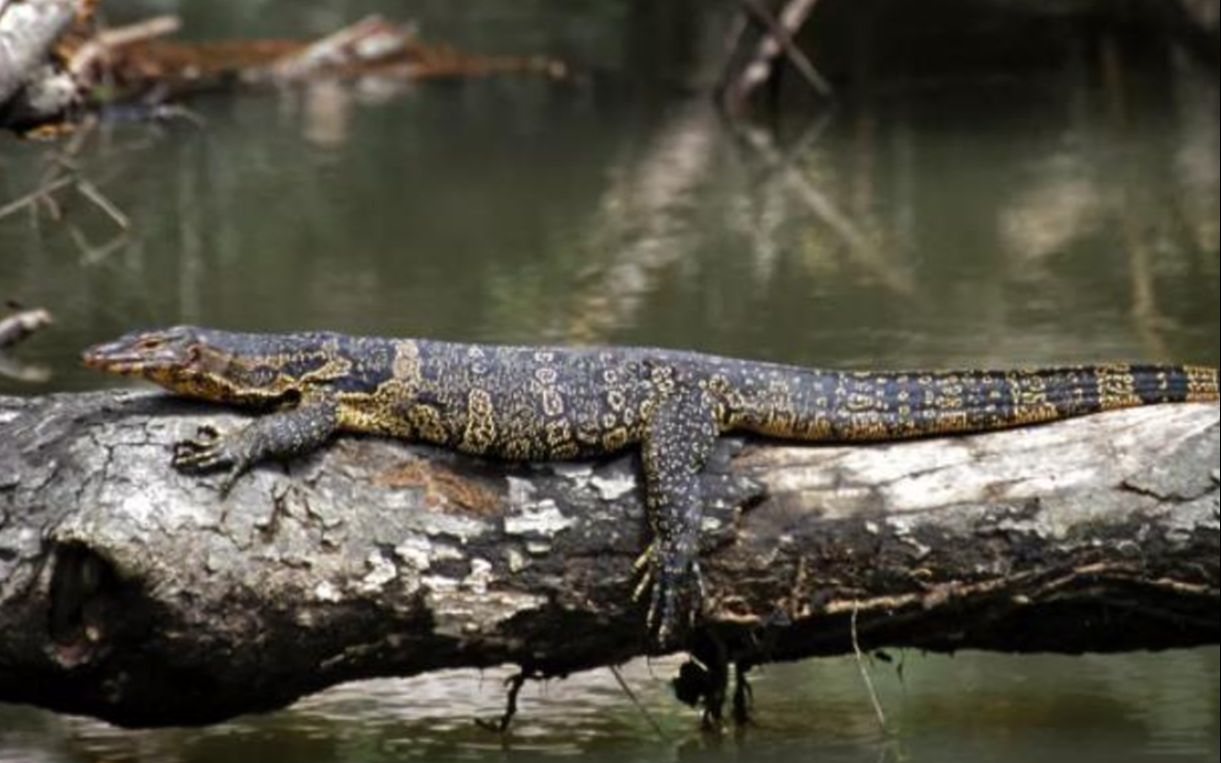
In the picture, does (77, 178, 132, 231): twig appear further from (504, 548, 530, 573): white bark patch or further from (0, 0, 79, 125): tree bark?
(504, 548, 530, 573): white bark patch

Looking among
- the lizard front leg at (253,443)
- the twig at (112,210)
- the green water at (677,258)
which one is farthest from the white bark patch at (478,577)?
the twig at (112,210)

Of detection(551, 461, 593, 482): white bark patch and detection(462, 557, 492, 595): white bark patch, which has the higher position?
detection(551, 461, 593, 482): white bark patch

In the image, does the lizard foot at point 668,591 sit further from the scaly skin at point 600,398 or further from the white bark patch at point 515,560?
the white bark patch at point 515,560

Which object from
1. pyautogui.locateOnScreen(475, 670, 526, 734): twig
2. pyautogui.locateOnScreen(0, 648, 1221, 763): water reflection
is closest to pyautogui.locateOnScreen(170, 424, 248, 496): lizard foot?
pyautogui.locateOnScreen(475, 670, 526, 734): twig

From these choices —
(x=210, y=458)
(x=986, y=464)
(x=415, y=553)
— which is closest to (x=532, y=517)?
(x=415, y=553)

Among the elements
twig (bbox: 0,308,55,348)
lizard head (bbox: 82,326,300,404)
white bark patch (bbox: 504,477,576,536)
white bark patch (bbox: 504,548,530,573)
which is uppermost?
twig (bbox: 0,308,55,348)

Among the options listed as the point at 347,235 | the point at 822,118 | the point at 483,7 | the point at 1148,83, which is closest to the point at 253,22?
the point at 483,7
